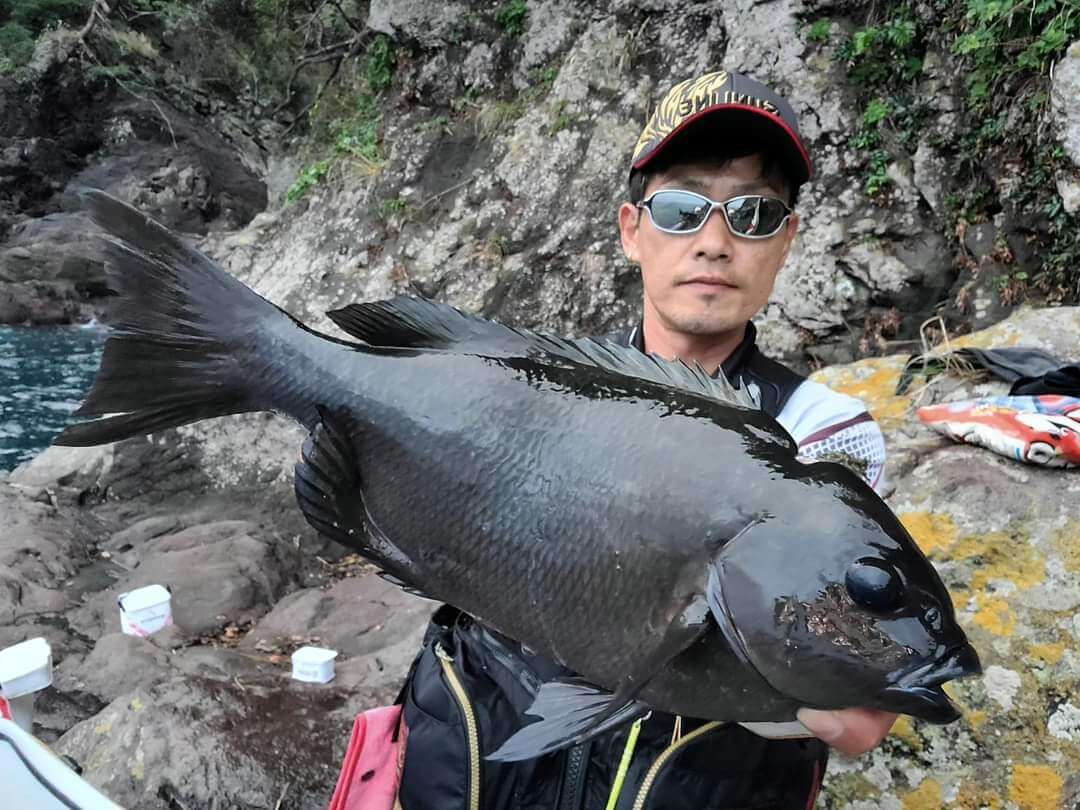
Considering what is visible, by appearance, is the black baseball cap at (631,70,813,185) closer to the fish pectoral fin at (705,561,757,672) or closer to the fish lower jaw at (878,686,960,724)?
the fish pectoral fin at (705,561,757,672)

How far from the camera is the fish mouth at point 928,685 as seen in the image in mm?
973

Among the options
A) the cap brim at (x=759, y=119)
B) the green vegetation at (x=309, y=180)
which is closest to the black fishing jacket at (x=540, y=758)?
the cap brim at (x=759, y=119)

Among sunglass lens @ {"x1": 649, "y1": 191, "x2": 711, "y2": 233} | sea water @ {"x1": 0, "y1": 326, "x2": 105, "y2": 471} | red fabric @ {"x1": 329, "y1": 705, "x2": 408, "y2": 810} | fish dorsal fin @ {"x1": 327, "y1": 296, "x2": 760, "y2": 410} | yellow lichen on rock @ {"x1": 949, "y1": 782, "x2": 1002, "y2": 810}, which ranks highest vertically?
sunglass lens @ {"x1": 649, "y1": 191, "x2": 711, "y2": 233}

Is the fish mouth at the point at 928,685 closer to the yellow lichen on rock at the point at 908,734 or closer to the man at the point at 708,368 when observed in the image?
the man at the point at 708,368

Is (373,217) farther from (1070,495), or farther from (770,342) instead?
(1070,495)

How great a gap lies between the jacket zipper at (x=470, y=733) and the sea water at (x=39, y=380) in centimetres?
672

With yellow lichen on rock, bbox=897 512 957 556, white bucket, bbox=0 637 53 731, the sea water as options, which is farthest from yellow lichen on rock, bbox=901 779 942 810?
the sea water

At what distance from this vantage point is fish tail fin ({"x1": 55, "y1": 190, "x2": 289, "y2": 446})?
1.37 meters

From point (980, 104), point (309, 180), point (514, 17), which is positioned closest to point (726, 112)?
point (980, 104)

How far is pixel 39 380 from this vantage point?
1263 centimetres

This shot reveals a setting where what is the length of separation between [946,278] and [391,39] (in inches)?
288

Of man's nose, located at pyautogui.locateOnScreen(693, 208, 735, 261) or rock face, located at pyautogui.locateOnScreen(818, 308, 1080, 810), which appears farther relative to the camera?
rock face, located at pyautogui.locateOnScreen(818, 308, 1080, 810)

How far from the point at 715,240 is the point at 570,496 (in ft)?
2.67

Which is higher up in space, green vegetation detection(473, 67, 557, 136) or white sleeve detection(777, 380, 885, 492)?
green vegetation detection(473, 67, 557, 136)
